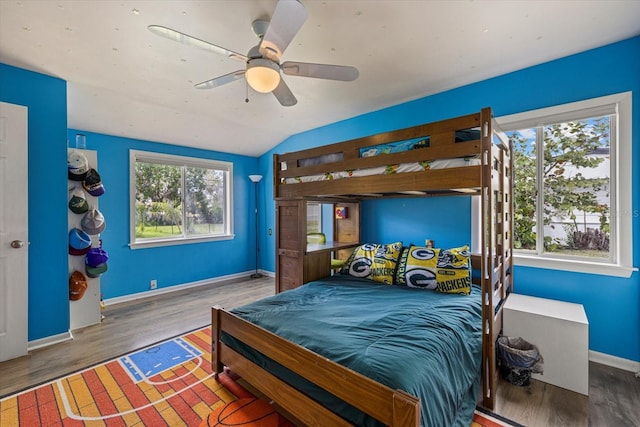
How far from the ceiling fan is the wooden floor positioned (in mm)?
2500

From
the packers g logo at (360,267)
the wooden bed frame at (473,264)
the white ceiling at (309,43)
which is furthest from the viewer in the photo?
the packers g logo at (360,267)

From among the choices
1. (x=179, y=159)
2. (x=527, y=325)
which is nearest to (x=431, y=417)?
(x=527, y=325)

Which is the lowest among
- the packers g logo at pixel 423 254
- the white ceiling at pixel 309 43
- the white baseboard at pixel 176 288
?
the white baseboard at pixel 176 288

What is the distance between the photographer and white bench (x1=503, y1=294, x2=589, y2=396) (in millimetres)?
2043

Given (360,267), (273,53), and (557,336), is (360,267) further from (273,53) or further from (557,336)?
(273,53)

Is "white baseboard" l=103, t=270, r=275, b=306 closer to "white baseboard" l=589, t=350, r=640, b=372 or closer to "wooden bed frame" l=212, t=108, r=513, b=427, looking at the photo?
"wooden bed frame" l=212, t=108, r=513, b=427

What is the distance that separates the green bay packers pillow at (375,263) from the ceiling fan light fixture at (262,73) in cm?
195

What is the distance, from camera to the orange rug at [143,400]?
5.87 ft

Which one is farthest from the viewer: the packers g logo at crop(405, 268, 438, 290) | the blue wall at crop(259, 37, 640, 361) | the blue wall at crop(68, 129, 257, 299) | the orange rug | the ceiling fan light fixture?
the blue wall at crop(68, 129, 257, 299)

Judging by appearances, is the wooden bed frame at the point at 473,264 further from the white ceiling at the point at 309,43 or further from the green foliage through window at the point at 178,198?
the green foliage through window at the point at 178,198

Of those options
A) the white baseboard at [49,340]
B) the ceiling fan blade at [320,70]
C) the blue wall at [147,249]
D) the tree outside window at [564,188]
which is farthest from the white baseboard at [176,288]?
the tree outside window at [564,188]

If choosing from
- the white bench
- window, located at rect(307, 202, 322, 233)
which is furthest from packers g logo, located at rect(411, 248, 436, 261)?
window, located at rect(307, 202, 322, 233)

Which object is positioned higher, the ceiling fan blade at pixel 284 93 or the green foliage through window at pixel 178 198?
the ceiling fan blade at pixel 284 93

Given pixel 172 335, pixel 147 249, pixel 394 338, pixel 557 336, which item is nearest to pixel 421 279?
pixel 557 336
